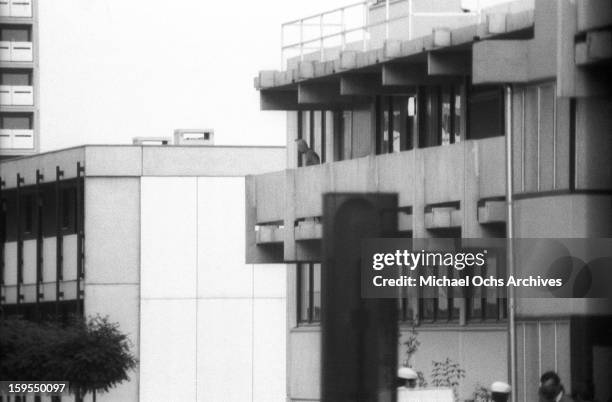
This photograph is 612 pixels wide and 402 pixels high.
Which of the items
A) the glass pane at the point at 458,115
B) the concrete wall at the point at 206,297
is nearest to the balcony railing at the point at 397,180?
the glass pane at the point at 458,115

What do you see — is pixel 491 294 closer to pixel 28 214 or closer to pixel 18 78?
pixel 18 78

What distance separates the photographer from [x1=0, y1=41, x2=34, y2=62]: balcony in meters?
15.3

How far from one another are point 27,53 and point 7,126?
22.5ft

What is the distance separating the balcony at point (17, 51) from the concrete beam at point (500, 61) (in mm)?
3194

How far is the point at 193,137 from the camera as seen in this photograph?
25.8 m

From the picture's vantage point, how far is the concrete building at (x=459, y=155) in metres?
12.8

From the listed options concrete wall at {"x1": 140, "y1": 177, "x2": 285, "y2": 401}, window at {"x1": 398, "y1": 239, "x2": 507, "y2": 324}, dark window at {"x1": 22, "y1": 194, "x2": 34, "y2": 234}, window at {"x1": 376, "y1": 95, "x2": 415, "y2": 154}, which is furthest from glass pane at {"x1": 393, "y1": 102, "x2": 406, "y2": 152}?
concrete wall at {"x1": 140, "y1": 177, "x2": 285, "y2": 401}

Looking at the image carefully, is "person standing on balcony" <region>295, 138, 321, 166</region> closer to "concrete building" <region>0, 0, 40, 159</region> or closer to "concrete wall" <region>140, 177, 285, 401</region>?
"concrete building" <region>0, 0, 40, 159</region>

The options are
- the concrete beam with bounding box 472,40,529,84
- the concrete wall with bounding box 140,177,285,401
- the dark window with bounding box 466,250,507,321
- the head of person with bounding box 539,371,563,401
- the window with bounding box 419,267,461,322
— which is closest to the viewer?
the head of person with bounding box 539,371,563,401

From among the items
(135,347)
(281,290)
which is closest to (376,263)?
(135,347)

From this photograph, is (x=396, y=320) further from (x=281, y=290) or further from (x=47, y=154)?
(x=281, y=290)

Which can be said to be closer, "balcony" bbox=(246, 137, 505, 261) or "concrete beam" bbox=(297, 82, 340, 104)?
"balcony" bbox=(246, 137, 505, 261)

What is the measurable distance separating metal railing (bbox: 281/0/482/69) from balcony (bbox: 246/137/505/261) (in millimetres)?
1103

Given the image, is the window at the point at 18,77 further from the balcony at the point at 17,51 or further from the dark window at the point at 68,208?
the dark window at the point at 68,208
